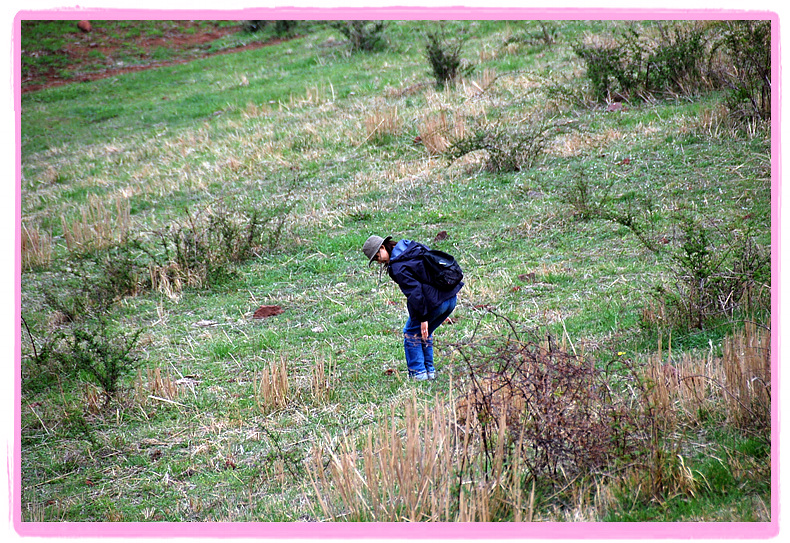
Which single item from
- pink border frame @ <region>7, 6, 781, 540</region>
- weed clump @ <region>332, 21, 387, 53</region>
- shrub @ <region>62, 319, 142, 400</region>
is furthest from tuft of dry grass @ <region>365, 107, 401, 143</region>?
pink border frame @ <region>7, 6, 781, 540</region>

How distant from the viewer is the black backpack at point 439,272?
5.09 meters

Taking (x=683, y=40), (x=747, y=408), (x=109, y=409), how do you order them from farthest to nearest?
(x=683, y=40), (x=109, y=409), (x=747, y=408)

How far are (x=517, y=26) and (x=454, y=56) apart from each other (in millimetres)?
4829

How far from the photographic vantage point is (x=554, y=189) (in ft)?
30.1

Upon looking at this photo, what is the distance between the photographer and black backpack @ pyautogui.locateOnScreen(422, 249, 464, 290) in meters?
5.09

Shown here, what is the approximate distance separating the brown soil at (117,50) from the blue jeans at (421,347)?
22526 millimetres

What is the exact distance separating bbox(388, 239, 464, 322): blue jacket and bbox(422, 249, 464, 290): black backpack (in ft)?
0.14

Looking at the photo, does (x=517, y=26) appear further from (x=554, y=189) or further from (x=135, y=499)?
(x=135, y=499)

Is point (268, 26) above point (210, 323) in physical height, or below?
above

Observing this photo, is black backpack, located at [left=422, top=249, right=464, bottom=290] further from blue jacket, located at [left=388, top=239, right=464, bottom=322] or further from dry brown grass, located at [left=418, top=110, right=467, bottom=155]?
dry brown grass, located at [left=418, top=110, right=467, bottom=155]

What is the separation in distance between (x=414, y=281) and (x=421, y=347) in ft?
1.90

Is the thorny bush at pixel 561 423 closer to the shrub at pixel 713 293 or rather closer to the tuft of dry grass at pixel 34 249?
the shrub at pixel 713 293

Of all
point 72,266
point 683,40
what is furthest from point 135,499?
point 683,40

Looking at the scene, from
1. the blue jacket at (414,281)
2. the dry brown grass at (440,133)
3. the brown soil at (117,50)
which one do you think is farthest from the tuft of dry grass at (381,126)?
the brown soil at (117,50)
